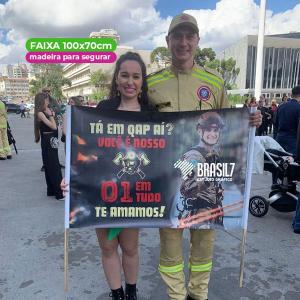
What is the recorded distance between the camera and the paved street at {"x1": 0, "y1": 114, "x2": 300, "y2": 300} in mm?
2631

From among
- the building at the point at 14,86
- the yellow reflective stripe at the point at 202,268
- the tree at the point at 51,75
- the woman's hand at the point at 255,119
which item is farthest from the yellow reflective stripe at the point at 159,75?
the building at the point at 14,86

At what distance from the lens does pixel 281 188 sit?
432 cm

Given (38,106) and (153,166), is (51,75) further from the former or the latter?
(153,166)

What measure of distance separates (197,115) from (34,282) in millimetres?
1995

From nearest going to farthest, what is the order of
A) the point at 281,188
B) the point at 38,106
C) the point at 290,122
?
the point at 281,188, the point at 38,106, the point at 290,122

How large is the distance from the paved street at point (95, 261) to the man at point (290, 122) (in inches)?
59.1

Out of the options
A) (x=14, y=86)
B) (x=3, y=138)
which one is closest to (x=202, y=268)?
(x=3, y=138)

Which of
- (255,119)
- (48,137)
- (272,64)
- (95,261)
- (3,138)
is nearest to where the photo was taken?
(255,119)

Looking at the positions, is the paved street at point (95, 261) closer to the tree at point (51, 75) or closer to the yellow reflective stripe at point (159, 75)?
the yellow reflective stripe at point (159, 75)

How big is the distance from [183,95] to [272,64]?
6270 centimetres

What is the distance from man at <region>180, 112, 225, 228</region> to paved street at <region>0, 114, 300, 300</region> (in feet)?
2.67

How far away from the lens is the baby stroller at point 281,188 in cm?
415

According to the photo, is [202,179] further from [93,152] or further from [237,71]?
[237,71]

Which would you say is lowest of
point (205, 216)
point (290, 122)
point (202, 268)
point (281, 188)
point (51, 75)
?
point (202, 268)
